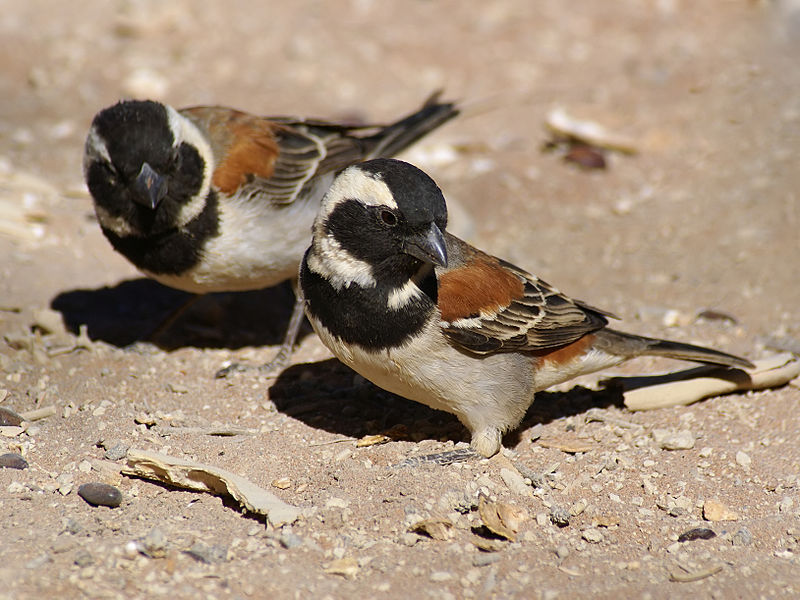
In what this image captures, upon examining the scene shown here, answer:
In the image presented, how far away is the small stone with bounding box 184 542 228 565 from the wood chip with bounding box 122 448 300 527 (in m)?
0.37

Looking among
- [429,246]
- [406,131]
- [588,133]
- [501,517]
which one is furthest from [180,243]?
[588,133]

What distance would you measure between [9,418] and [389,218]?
2657 millimetres

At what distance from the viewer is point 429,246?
4777mm

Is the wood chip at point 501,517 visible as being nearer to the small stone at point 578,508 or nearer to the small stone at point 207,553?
the small stone at point 578,508

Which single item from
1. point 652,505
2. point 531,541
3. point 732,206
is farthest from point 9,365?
point 732,206

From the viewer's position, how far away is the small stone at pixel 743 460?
17.7ft

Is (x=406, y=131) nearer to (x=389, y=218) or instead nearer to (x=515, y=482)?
(x=389, y=218)

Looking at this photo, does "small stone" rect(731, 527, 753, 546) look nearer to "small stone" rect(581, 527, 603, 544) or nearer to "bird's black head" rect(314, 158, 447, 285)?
"small stone" rect(581, 527, 603, 544)

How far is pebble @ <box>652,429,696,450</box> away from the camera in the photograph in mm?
5535

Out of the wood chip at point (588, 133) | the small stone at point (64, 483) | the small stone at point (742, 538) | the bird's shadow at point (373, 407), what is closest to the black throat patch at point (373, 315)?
the bird's shadow at point (373, 407)

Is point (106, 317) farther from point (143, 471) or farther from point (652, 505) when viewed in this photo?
point (652, 505)

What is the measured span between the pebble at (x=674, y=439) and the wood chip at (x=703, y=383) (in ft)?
1.19

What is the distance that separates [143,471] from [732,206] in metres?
6.22

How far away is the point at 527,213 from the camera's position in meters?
9.28
